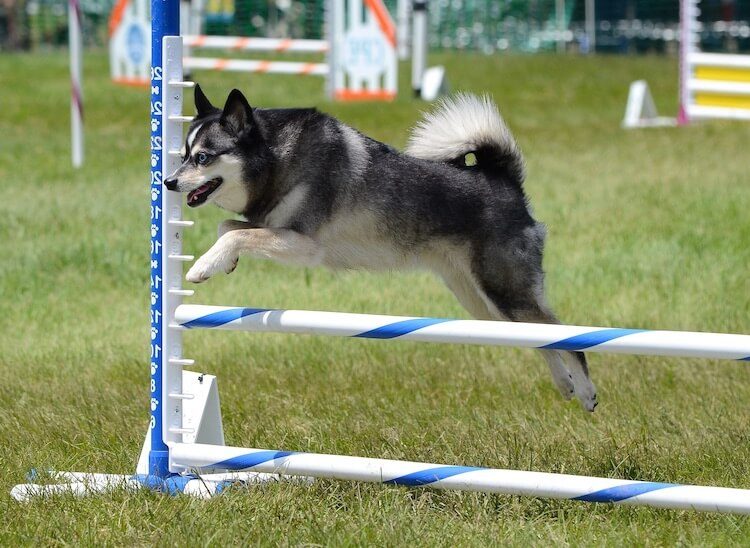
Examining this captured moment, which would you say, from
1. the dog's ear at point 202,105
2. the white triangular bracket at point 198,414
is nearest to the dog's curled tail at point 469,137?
the dog's ear at point 202,105

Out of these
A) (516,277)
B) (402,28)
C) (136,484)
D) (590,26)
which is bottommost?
(136,484)

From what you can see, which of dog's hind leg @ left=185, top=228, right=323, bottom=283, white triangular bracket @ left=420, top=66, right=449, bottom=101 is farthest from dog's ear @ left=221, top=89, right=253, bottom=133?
white triangular bracket @ left=420, top=66, right=449, bottom=101

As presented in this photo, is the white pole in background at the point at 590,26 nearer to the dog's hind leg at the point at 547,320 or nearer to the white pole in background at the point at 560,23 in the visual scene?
the white pole in background at the point at 560,23

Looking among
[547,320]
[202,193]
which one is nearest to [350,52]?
[547,320]

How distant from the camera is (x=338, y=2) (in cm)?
1655

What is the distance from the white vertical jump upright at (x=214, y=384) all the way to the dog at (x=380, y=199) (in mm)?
184

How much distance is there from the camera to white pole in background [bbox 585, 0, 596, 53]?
3133 cm

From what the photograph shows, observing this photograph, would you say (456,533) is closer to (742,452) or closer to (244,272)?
(742,452)

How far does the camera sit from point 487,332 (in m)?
3.61

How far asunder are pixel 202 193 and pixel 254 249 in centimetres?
28

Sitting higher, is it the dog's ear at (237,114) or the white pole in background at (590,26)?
the white pole in background at (590,26)

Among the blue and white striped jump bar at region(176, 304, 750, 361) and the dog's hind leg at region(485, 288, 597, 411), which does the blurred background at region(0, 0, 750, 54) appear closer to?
the dog's hind leg at region(485, 288, 597, 411)

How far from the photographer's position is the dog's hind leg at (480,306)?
4871 millimetres

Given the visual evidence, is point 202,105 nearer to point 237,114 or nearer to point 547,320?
point 237,114
